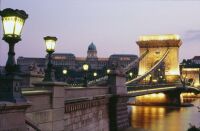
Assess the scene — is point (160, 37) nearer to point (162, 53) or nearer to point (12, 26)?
point (162, 53)

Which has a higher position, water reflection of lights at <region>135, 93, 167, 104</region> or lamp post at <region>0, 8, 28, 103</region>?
lamp post at <region>0, 8, 28, 103</region>

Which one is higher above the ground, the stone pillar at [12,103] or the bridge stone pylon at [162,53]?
the bridge stone pylon at [162,53]

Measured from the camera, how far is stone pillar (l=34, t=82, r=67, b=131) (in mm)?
17719

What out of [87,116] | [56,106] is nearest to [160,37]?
[87,116]

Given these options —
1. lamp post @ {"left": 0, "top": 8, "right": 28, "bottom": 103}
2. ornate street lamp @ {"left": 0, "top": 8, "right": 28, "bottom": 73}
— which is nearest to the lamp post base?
lamp post @ {"left": 0, "top": 8, "right": 28, "bottom": 103}

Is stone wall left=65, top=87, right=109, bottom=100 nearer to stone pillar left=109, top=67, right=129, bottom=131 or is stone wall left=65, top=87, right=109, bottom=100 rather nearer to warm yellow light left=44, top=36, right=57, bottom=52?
stone pillar left=109, top=67, right=129, bottom=131

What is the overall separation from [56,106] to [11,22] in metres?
8.19

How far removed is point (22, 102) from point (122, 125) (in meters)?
22.4

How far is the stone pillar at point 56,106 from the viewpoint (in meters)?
17.7

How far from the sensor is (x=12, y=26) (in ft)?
34.1

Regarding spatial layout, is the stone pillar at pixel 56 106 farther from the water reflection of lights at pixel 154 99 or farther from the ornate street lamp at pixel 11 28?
the water reflection of lights at pixel 154 99

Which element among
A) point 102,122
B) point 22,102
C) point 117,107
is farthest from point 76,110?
point 22,102

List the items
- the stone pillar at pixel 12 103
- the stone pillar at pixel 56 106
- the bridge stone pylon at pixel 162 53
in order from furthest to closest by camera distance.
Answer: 1. the bridge stone pylon at pixel 162 53
2. the stone pillar at pixel 56 106
3. the stone pillar at pixel 12 103

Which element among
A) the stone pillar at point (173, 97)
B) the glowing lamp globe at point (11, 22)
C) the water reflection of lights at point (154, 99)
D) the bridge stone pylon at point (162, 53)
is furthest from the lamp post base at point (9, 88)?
the bridge stone pylon at point (162, 53)
